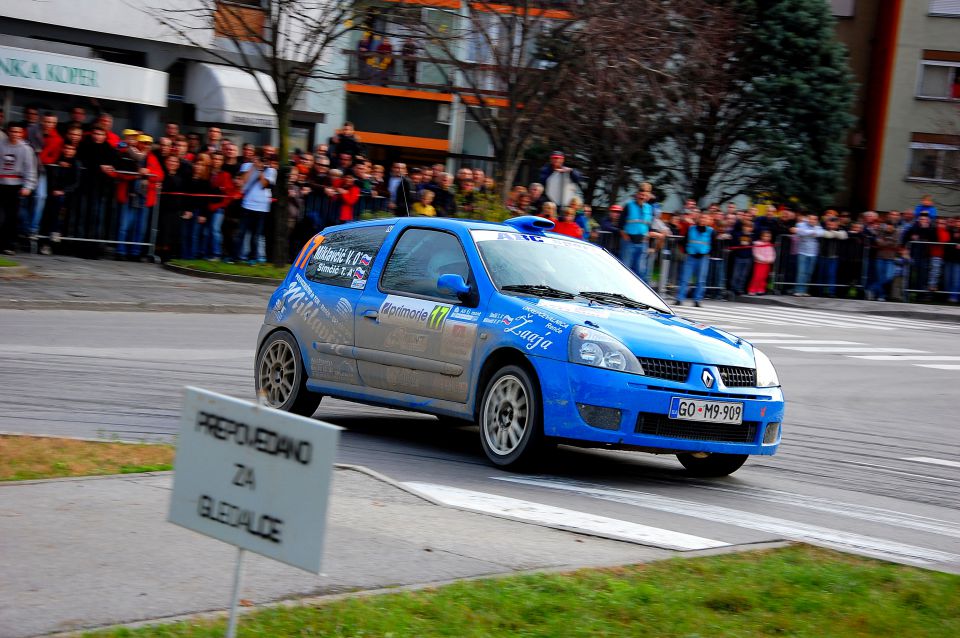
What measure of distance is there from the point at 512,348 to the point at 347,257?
227 centimetres

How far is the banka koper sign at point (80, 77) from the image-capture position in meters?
28.5

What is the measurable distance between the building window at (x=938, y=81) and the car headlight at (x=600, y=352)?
4983 cm

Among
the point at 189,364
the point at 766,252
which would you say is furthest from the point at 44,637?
the point at 766,252

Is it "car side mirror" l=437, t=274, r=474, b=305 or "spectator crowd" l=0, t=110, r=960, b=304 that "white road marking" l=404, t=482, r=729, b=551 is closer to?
"car side mirror" l=437, t=274, r=474, b=305

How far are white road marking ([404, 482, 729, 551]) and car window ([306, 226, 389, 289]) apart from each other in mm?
2865

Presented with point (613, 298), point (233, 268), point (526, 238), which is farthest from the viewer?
point (233, 268)

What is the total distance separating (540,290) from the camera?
32.4 feet

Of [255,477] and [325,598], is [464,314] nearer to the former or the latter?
[325,598]

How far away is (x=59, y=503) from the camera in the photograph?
22.8 ft

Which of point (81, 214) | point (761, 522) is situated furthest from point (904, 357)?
point (761, 522)

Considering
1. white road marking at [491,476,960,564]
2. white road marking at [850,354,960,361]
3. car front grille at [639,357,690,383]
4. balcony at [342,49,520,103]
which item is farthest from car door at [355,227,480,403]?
balcony at [342,49,520,103]

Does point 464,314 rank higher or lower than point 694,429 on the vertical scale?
higher

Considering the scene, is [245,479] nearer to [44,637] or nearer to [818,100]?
[44,637]

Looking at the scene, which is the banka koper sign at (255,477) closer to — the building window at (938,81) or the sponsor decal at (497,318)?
the sponsor decal at (497,318)
